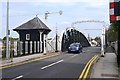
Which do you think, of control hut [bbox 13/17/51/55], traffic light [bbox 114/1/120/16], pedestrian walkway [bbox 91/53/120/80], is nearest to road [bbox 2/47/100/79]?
pedestrian walkway [bbox 91/53/120/80]

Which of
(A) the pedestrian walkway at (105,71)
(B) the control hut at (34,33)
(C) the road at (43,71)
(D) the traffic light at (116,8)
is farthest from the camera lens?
(B) the control hut at (34,33)

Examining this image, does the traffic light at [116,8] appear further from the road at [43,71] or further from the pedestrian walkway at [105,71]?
the pedestrian walkway at [105,71]

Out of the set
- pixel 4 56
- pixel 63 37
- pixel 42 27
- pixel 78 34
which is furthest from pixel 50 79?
pixel 78 34

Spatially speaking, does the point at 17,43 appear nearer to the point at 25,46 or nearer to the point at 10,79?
the point at 25,46

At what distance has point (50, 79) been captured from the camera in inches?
563

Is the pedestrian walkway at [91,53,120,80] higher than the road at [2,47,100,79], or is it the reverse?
the road at [2,47,100,79]

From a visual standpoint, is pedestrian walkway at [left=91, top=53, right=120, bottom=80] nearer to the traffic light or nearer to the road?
the road

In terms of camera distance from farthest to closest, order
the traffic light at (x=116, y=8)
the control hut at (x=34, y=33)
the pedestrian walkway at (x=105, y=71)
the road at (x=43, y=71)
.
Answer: the control hut at (x=34, y=33) → the pedestrian walkway at (x=105, y=71) → the road at (x=43, y=71) → the traffic light at (x=116, y=8)

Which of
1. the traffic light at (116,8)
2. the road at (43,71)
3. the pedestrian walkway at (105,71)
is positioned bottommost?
the pedestrian walkway at (105,71)

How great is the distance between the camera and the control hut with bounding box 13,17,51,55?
4379 centimetres

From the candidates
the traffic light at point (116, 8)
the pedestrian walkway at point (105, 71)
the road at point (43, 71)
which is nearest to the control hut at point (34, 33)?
the road at point (43, 71)

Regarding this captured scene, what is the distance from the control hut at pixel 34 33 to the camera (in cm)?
4379

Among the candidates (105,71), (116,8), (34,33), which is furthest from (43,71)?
(34,33)

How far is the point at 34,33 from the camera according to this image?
48.3 metres
